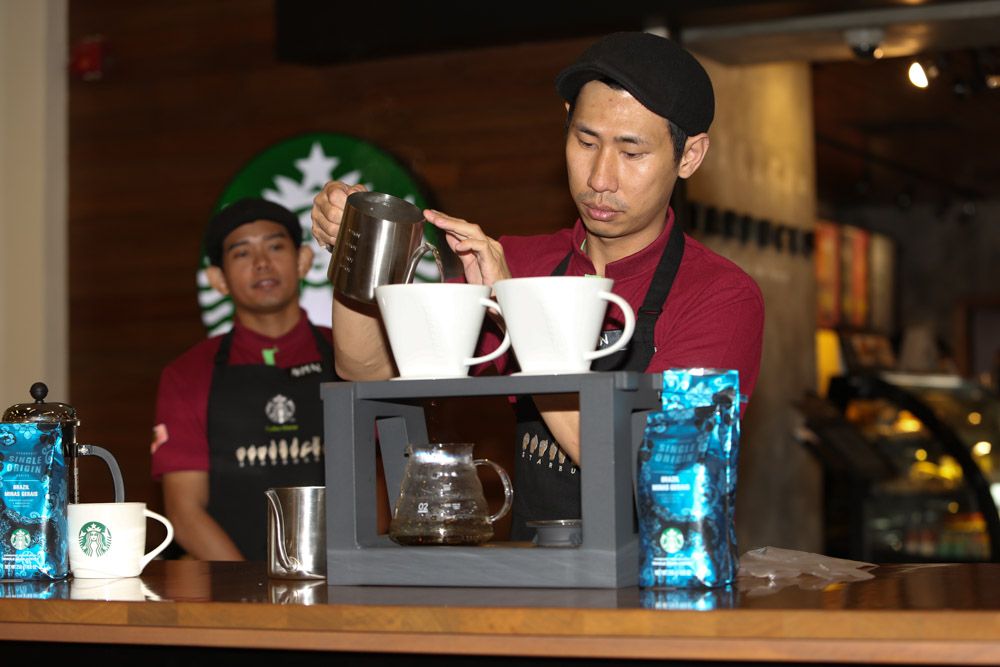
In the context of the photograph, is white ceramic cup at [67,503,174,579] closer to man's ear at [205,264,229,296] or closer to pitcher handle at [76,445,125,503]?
pitcher handle at [76,445,125,503]

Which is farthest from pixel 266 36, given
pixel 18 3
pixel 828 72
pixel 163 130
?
pixel 828 72

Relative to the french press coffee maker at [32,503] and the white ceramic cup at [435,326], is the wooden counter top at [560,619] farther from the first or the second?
the white ceramic cup at [435,326]

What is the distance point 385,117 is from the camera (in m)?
4.34

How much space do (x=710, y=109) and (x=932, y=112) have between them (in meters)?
6.12

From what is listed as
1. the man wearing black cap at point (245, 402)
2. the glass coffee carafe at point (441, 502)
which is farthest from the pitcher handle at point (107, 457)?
the man wearing black cap at point (245, 402)

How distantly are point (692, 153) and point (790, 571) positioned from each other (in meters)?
0.74

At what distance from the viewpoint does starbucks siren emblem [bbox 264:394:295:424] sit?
3271 millimetres

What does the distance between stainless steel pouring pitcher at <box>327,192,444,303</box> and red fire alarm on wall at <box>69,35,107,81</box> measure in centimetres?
310

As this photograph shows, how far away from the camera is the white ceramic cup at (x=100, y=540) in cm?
186

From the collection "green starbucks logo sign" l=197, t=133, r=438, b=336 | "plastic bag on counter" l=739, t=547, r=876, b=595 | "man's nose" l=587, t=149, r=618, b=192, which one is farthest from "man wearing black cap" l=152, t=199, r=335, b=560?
"plastic bag on counter" l=739, t=547, r=876, b=595

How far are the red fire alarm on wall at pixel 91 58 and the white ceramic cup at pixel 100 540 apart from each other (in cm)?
317

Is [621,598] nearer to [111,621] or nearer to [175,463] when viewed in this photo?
[111,621]

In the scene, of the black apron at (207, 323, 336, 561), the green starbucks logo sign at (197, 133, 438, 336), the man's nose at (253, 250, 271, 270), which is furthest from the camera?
the green starbucks logo sign at (197, 133, 438, 336)

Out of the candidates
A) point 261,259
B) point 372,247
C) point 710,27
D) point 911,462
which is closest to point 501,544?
point 372,247
